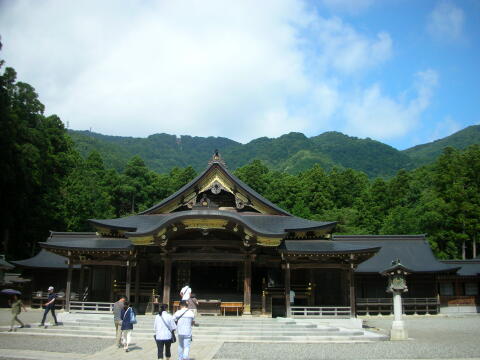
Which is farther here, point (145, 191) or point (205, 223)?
point (145, 191)

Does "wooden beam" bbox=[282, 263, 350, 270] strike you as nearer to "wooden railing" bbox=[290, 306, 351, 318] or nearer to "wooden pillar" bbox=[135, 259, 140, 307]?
"wooden railing" bbox=[290, 306, 351, 318]

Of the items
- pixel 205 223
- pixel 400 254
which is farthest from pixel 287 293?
pixel 400 254

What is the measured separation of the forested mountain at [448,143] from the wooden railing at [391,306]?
86.2 m

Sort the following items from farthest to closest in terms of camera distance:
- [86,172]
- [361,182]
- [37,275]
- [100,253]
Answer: [361,182] → [86,172] → [37,275] → [100,253]

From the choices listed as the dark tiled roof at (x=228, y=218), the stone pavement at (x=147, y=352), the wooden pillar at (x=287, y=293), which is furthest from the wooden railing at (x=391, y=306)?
the stone pavement at (x=147, y=352)

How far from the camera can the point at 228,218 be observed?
19297mm

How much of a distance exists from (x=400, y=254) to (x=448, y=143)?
10036 centimetres

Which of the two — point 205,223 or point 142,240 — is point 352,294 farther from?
point 142,240

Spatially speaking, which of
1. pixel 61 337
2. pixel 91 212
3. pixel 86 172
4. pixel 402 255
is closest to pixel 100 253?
pixel 61 337

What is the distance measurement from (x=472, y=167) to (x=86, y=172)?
42.1 meters

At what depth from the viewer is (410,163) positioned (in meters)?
103

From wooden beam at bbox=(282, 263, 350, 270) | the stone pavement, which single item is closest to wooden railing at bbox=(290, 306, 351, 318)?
wooden beam at bbox=(282, 263, 350, 270)

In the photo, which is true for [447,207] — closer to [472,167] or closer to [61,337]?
[472,167]

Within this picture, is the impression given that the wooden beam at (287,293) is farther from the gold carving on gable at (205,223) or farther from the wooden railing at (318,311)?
the gold carving on gable at (205,223)
